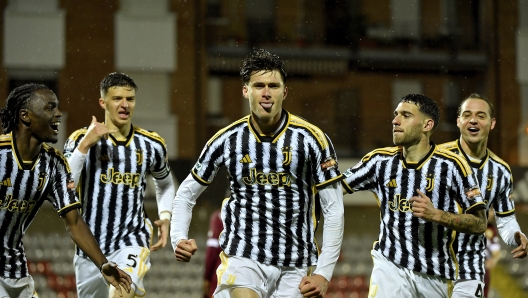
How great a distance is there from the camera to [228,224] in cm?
442

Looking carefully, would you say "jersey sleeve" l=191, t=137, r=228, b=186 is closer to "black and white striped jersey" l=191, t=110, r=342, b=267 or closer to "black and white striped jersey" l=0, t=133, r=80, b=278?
"black and white striped jersey" l=191, t=110, r=342, b=267

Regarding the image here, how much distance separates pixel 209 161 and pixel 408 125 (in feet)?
4.11

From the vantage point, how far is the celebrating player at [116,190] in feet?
17.1

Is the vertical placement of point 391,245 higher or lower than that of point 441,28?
lower

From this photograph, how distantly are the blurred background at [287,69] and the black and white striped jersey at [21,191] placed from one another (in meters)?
7.40

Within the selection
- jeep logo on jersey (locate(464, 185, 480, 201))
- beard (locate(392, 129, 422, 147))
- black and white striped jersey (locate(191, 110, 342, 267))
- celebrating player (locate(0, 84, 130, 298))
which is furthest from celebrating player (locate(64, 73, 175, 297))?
jeep logo on jersey (locate(464, 185, 480, 201))

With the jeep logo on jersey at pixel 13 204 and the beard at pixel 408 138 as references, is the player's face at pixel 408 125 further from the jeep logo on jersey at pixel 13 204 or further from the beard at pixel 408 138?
the jeep logo on jersey at pixel 13 204

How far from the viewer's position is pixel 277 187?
4328mm

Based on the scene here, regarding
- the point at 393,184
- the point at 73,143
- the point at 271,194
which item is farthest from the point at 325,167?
the point at 73,143

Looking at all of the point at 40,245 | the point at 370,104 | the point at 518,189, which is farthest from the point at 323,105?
the point at 40,245

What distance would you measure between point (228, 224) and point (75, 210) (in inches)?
31.8

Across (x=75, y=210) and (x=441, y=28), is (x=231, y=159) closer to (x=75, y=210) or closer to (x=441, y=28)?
(x=75, y=210)

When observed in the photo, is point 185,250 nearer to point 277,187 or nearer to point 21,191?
point 277,187

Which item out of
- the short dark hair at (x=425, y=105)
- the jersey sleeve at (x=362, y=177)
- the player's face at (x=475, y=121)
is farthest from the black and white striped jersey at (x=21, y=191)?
the player's face at (x=475, y=121)
